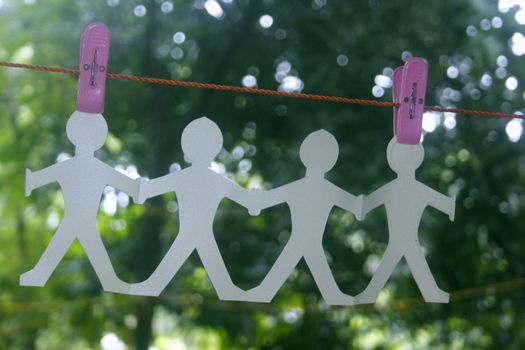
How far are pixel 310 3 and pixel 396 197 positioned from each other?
5.50 feet

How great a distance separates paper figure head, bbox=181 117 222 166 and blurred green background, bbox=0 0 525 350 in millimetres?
1407

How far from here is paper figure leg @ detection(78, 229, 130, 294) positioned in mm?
959

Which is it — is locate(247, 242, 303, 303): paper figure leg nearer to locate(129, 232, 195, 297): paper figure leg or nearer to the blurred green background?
locate(129, 232, 195, 297): paper figure leg

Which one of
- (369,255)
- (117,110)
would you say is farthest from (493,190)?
(117,110)

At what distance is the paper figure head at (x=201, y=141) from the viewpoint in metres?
0.99

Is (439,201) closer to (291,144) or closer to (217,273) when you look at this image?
(217,273)

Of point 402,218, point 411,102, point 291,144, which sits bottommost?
point 402,218

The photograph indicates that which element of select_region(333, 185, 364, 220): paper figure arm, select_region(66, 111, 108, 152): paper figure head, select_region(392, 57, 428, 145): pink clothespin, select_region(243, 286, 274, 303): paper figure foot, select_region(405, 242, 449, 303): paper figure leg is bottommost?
select_region(243, 286, 274, 303): paper figure foot

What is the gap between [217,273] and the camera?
3.25 ft

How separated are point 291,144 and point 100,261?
166 centimetres

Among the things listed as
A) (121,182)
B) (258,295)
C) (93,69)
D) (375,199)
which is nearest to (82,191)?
(121,182)

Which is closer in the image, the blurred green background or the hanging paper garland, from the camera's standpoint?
the hanging paper garland

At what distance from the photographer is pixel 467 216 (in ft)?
8.48

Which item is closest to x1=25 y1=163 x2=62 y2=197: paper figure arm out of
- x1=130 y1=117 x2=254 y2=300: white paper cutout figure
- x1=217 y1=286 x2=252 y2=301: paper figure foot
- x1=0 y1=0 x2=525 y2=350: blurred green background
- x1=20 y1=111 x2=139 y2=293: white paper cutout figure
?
x1=20 y1=111 x2=139 y2=293: white paper cutout figure
